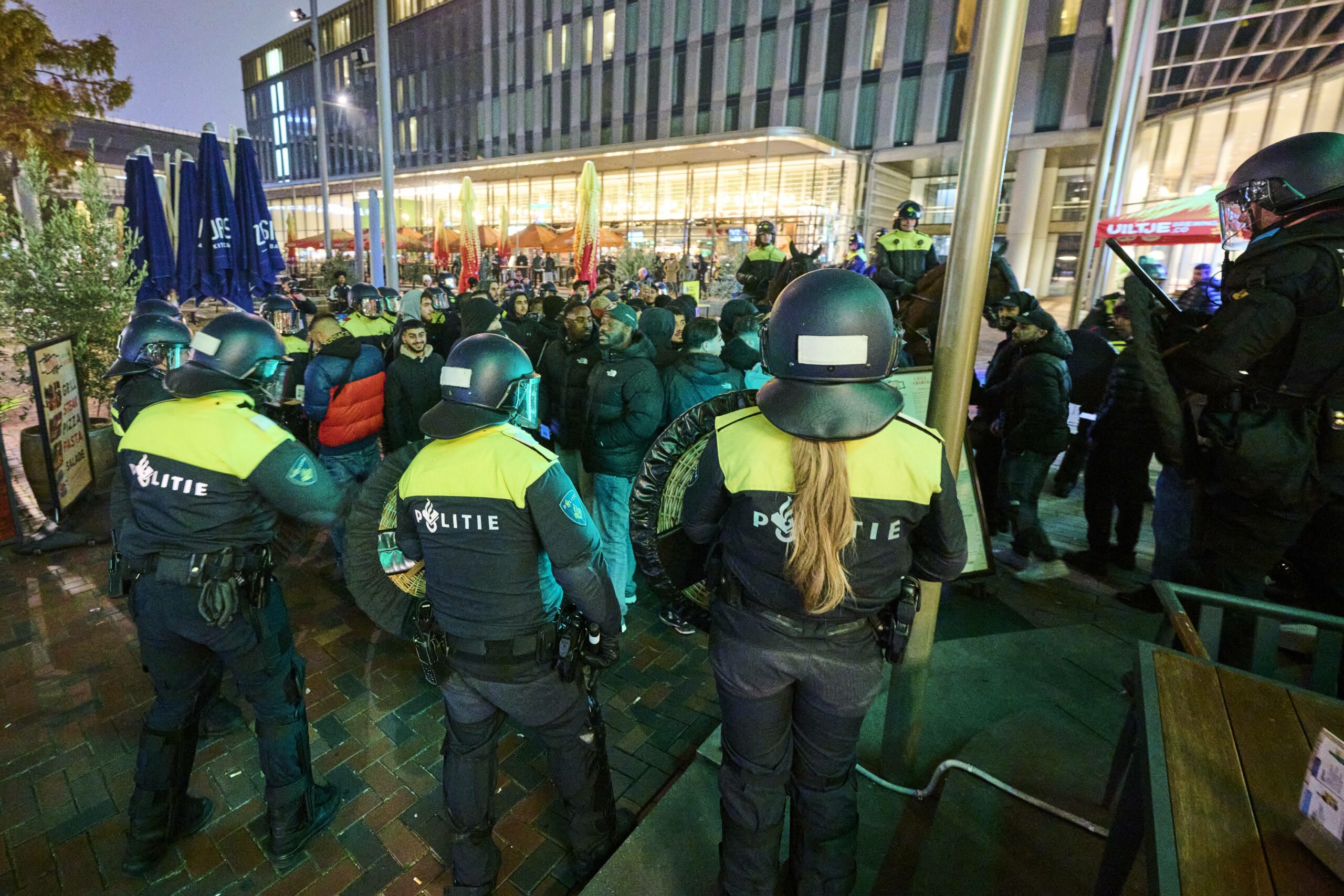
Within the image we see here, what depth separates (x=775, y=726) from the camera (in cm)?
221

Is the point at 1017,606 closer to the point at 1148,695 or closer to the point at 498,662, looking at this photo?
the point at 1148,695

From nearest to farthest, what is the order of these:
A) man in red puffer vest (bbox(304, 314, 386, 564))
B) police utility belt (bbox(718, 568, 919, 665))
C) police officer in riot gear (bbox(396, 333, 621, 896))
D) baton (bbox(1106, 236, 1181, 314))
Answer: police utility belt (bbox(718, 568, 919, 665)) → police officer in riot gear (bbox(396, 333, 621, 896)) → baton (bbox(1106, 236, 1181, 314)) → man in red puffer vest (bbox(304, 314, 386, 564))

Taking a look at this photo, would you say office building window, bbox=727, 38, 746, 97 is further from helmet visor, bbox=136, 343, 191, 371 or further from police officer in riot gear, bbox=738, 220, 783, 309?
helmet visor, bbox=136, 343, 191, 371

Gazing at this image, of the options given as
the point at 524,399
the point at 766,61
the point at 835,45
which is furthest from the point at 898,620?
the point at 766,61

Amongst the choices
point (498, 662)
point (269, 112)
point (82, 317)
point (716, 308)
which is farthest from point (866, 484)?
point (269, 112)

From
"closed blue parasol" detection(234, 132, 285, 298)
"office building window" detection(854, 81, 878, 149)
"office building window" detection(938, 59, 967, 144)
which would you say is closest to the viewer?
"closed blue parasol" detection(234, 132, 285, 298)

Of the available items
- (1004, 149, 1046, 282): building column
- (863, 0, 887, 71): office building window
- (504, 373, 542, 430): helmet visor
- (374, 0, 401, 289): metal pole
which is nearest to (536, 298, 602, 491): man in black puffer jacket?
(504, 373, 542, 430): helmet visor

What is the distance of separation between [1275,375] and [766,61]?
32289 millimetres

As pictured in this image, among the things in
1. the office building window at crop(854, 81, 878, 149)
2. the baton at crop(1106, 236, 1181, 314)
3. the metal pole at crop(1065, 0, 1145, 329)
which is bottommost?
the baton at crop(1106, 236, 1181, 314)

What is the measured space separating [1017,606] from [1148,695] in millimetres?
3239

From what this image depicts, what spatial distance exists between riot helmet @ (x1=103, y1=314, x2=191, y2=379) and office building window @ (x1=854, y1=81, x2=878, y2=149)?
29.0m

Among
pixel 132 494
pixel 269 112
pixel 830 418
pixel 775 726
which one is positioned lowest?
pixel 775 726

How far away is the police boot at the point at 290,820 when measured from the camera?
2.67 metres

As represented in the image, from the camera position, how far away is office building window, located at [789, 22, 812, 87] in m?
29.0
